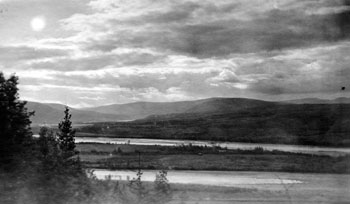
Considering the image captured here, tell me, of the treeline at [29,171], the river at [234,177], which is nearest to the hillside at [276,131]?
the river at [234,177]

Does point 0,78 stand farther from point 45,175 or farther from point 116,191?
point 116,191

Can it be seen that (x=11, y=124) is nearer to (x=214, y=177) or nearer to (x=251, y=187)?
(x=251, y=187)

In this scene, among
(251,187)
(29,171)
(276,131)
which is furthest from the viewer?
(276,131)

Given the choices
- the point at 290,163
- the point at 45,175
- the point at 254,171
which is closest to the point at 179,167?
the point at 254,171

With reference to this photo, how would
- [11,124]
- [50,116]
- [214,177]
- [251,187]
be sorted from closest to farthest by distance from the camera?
[11,124]
[251,187]
[214,177]
[50,116]

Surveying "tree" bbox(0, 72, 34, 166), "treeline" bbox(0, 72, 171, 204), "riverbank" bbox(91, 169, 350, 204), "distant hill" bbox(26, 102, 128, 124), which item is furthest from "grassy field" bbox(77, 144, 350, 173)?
"distant hill" bbox(26, 102, 128, 124)

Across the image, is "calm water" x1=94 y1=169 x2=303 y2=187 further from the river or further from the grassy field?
the grassy field

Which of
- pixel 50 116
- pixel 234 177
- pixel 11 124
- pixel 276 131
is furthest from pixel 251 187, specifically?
pixel 50 116
